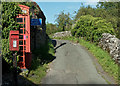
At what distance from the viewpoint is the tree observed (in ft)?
99.5

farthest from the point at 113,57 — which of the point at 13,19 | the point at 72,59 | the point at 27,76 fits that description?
the point at 13,19

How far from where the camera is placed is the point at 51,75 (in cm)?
797

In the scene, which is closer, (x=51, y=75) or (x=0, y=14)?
(x=0, y=14)

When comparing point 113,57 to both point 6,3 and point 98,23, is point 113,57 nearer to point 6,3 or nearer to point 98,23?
point 98,23

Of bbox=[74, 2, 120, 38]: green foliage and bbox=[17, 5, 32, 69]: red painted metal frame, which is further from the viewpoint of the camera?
bbox=[74, 2, 120, 38]: green foliage

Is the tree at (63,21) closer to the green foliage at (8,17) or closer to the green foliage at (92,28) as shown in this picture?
the green foliage at (92,28)

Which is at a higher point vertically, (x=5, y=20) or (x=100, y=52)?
(x=5, y=20)

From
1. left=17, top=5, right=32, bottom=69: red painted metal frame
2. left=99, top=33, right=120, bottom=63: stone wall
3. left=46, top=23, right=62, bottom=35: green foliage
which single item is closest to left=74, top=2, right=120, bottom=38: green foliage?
left=46, top=23, right=62, bottom=35: green foliage

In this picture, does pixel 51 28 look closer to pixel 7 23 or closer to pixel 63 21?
pixel 63 21

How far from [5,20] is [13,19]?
1.24 feet

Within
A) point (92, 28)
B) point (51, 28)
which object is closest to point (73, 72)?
point (92, 28)

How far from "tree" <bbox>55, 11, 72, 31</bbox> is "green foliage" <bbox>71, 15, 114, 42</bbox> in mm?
9909

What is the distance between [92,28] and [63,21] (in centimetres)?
1509

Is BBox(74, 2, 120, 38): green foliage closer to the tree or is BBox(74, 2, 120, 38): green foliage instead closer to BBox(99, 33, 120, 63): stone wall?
the tree
